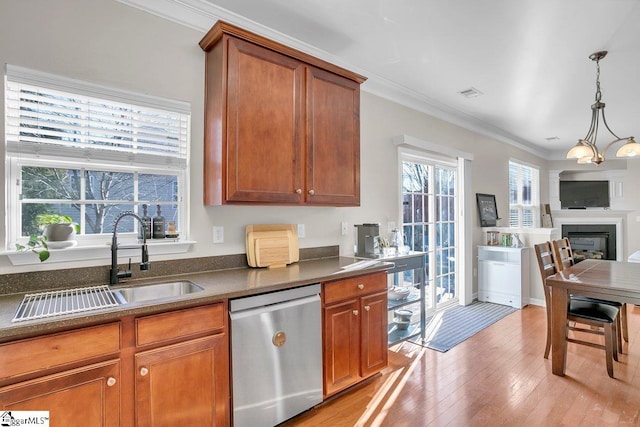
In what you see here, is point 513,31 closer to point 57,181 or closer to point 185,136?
point 185,136

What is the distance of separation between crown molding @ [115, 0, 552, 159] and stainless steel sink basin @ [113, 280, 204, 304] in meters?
1.63

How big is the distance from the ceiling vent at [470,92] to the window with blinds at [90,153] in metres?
2.89

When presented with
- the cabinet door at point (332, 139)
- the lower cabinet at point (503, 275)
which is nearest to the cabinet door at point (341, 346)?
the cabinet door at point (332, 139)

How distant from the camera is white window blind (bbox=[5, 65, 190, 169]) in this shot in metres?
1.72

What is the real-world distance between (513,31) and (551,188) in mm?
6238

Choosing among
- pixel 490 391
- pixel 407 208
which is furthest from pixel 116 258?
pixel 407 208

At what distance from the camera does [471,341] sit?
11.1ft

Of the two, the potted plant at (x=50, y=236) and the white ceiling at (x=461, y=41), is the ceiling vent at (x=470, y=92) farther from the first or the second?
the potted plant at (x=50, y=236)

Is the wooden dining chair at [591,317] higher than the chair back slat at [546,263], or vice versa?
the chair back slat at [546,263]

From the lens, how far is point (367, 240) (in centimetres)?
309

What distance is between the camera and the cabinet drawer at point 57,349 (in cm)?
123

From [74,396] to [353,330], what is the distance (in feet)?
5.14

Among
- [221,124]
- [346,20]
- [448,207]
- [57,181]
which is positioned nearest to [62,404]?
[57,181]

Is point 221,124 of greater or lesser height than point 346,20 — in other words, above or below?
below
